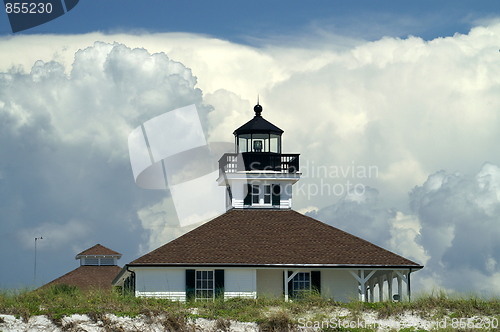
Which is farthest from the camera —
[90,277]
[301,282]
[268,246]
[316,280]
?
[90,277]

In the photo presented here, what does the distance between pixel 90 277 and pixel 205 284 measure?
21.1 metres

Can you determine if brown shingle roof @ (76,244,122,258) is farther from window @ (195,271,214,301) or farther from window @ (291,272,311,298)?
window @ (291,272,311,298)

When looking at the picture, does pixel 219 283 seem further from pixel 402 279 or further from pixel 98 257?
pixel 98 257

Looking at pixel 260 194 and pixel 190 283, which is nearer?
pixel 190 283

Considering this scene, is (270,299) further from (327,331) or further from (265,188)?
(265,188)

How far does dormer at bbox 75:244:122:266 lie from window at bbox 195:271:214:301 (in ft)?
75.2

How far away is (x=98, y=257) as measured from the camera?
207 ft

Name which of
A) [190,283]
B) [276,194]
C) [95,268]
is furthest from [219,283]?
[95,268]

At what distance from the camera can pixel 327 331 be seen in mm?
35781

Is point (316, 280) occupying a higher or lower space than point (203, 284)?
higher

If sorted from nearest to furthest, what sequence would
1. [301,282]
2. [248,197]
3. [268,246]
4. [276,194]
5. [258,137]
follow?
[301,282] < [268,246] < [248,197] < [276,194] < [258,137]

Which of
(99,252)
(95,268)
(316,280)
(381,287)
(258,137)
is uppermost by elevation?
(258,137)

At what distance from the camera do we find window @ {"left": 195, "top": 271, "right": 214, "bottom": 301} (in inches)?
1618

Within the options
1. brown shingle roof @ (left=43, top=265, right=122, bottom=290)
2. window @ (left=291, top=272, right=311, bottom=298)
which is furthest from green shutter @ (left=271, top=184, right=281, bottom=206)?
brown shingle roof @ (left=43, top=265, right=122, bottom=290)
